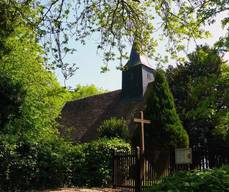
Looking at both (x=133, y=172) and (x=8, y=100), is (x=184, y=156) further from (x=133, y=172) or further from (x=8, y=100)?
(x=8, y=100)

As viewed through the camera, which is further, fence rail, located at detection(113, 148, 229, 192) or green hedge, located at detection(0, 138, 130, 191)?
green hedge, located at detection(0, 138, 130, 191)

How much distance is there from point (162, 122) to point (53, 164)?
7.76 metres

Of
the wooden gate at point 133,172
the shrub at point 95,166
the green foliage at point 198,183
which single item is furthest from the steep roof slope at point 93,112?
the green foliage at point 198,183

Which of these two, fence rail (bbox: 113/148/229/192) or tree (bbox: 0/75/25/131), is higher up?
tree (bbox: 0/75/25/131)

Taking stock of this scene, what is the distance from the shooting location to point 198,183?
4992 millimetres

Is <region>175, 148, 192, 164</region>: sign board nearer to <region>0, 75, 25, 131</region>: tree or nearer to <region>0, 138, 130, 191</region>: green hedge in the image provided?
<region>0, 138, 130, 191</region>: green hedge

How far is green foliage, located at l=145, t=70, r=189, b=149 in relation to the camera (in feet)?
72.6

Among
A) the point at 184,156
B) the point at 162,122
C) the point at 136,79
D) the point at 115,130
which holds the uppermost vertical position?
the point at 136,79

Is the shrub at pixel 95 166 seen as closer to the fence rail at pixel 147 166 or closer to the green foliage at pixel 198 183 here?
the fence rail at pixel 147 166

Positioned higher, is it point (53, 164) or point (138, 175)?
point (53, 164)

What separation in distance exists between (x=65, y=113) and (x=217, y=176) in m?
36.9

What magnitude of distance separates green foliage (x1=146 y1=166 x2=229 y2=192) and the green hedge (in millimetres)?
10966

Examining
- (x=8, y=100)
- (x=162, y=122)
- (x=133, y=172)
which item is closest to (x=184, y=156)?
(x=133, y=172)

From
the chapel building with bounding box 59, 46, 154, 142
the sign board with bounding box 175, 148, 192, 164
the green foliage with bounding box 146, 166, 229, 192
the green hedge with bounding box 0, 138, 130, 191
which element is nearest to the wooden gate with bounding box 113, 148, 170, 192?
the green hedge with bounding box 0, 138, 130, 191
